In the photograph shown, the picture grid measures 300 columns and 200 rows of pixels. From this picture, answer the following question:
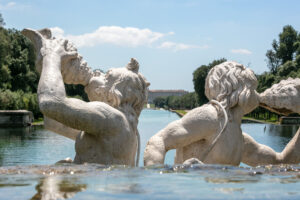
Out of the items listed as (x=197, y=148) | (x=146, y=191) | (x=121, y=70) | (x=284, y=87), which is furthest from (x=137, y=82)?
(x=146, y=191)

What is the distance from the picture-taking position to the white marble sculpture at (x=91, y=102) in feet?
13.1

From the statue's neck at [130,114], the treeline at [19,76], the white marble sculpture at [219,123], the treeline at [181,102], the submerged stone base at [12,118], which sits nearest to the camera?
the statue's neck at [130,114]

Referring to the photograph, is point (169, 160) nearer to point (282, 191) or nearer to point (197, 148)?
point (197, 148)

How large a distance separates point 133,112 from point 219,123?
2.89ft

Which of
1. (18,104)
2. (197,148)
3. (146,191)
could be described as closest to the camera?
(146,191)

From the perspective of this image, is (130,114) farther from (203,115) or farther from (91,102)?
(203,115)

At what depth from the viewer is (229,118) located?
5.16m

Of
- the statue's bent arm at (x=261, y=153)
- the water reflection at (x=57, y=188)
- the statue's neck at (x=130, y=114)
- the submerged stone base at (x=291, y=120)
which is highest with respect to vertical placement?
the statue's neck at (x=130, y=114)

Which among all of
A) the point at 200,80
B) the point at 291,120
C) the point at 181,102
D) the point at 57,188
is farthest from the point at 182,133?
the point at 181,102

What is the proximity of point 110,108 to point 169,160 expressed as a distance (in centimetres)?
531

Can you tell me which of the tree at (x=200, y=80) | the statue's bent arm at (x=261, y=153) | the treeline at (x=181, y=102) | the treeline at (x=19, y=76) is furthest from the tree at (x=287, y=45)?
the statue's bent arm at (x=261, y=153)

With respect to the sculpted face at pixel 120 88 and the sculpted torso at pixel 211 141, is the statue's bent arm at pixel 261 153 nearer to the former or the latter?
the sculpted torso at pixel 211 141

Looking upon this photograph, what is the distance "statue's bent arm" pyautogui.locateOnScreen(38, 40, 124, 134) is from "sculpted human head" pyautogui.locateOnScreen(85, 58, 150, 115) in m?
0.29

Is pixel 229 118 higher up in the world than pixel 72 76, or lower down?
lower down
